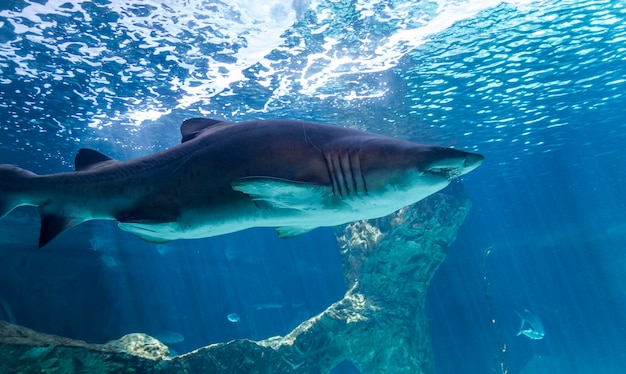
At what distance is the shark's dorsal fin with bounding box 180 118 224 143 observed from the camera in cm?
327

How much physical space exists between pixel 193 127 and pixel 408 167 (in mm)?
1831

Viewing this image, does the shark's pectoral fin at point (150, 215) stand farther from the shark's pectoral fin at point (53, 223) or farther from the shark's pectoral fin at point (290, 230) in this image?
the shark's pectoral fin at point (290, 230)

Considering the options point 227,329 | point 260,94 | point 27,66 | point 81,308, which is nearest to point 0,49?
point 27,66

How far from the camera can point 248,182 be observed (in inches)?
92.6

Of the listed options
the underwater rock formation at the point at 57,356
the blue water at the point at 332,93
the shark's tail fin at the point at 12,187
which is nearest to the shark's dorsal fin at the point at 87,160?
the shark's tail fin at the point at 12,187

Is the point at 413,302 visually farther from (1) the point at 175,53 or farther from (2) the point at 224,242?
(2) the point at 224,242

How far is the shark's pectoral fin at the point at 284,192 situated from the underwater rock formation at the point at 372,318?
21.2 feet

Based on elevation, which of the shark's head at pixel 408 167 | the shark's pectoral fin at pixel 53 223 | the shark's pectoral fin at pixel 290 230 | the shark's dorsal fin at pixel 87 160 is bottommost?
the shark's pectoral fin at pixel 290 230

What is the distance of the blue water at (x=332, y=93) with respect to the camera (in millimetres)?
10992

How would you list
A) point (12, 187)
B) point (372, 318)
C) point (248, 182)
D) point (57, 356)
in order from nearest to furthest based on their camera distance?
point (248, 182), point (12, 187), point (57, 356), point (372, 318)

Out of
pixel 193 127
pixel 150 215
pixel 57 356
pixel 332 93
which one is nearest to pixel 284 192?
pixel 150 215

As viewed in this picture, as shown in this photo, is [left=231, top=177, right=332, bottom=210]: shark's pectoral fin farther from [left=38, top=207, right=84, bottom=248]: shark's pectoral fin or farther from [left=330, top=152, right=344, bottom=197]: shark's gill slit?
[left=38, top=207, right=84, bottom=248]: shark's pectoral fin

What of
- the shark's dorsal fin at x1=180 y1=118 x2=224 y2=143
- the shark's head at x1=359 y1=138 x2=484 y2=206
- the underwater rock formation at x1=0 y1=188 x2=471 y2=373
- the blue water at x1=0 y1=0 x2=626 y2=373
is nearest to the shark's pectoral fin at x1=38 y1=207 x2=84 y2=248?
the shark's dorsal fin at x1=180 y1=118 x2=224 y2=143

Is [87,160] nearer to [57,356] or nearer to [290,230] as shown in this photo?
[290,230]
